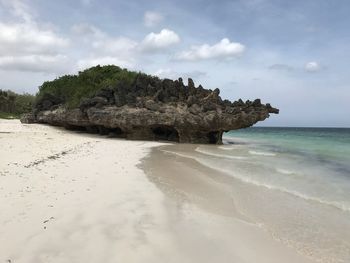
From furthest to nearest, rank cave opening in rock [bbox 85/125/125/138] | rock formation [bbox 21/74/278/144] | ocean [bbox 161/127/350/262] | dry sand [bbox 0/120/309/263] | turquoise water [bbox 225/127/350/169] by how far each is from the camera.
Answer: cave opening in rock [bbox 85/125/125/138] < rock formation [bbox 21/74/278/144] < turquoise water [bbox 225/127/350/169] < ocean [bbox 161/127/350/262] < dry sand [bbox 0/120/309/263]

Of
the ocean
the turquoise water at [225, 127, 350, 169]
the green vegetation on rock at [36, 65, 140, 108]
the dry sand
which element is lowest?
the turquoise water at [225, 127, 350, 169]

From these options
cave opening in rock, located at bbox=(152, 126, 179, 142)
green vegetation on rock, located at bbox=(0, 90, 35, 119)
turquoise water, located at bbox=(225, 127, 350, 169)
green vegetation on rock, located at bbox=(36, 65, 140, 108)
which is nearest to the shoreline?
turquoise water, located at bbox=(225, 127, 350, 169)

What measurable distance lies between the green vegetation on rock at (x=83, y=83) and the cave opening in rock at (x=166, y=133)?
507 cm

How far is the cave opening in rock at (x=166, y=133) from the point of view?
33134 mm

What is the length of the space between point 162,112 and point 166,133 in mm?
4129

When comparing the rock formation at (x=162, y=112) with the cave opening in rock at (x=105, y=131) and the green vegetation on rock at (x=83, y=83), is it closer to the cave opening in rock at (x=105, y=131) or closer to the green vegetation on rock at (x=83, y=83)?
the cave opening in rock at (x=105, y=131)

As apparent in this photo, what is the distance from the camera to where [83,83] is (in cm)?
3772

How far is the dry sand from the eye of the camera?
5.55 m

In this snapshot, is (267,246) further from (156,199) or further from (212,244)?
(156,199)

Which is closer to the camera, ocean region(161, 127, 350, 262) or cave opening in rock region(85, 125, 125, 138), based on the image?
ocean region(161, 127, 350, 262)

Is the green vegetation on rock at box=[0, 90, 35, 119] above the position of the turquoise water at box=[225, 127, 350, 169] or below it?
above

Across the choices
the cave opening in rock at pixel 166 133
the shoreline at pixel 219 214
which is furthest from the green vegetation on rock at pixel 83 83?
the shoreline at pixel 219 214

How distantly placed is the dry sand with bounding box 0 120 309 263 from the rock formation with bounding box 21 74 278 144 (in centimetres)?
1881

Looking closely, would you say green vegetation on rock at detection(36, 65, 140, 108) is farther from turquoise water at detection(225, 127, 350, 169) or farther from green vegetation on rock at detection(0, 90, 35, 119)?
green vegetation on rock at detection(0, 90, 35, 119)
